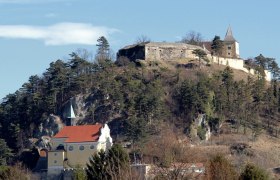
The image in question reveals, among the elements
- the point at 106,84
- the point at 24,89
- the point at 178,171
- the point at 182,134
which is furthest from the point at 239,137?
the point at 178,171

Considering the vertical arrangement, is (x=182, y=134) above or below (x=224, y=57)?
below

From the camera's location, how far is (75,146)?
90625 mm

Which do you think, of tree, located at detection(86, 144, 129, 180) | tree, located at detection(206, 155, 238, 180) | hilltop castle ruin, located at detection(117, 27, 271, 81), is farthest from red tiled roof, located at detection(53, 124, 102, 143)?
tree, located at detection(206, 155, 238, 180)

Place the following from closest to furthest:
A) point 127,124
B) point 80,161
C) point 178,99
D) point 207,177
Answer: point 207,177 < point 80,161 < point 127,124 < point 178,99

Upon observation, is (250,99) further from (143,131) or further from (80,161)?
(80,161)

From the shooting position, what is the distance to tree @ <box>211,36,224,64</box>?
117m

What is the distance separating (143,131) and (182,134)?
5.72 metres

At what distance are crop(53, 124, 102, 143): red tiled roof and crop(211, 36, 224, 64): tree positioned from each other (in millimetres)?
29007

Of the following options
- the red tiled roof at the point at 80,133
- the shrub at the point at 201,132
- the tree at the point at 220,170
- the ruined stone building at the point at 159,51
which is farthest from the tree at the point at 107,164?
the ruined stone building at the point at 159,51

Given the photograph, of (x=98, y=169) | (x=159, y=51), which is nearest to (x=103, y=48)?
(x=159, y=51)

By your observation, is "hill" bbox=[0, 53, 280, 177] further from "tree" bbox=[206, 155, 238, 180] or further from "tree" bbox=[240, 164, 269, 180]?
"tree" bbox=[240, 164, 269, 180]

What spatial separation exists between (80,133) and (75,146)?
1.54 metres

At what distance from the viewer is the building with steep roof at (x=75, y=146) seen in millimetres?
89812

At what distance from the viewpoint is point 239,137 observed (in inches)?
3834
